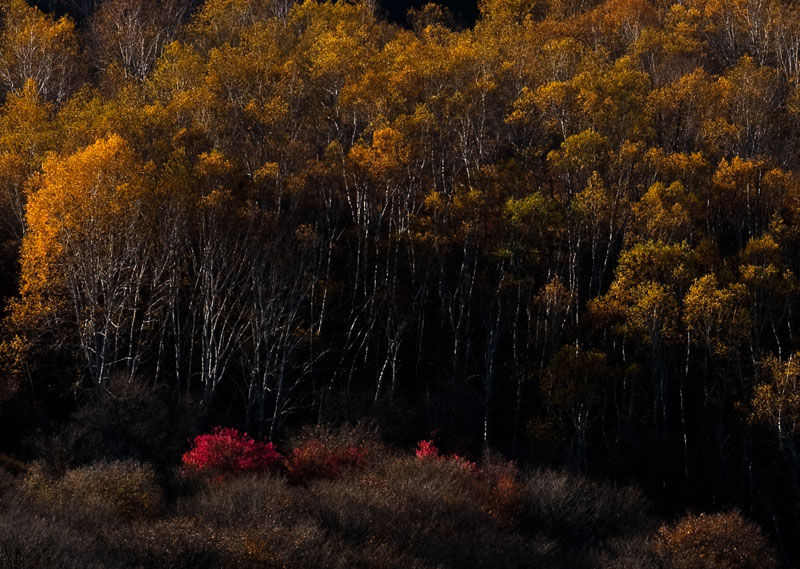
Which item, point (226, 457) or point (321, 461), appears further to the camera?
point (321, 461)

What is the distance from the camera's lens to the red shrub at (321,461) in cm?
2872

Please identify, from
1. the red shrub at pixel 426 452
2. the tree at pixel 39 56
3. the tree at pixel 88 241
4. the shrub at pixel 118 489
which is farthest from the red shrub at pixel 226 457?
the tree at pixel 39 56

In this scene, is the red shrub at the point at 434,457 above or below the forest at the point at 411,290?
below

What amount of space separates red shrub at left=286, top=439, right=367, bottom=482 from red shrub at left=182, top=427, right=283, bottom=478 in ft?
2.81

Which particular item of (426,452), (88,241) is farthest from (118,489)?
(88,241)

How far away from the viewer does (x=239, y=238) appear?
3600cm

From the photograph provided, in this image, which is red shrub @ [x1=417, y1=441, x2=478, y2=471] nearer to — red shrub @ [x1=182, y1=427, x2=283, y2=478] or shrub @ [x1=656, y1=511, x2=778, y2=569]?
red shrub @ [x1=182, y1=427, x2=283, y2=478]

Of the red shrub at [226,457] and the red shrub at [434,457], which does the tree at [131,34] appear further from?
the red shrub at [434,457]

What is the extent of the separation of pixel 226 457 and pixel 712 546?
630 inches

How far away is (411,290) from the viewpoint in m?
44.4

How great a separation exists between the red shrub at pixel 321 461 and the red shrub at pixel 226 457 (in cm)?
86

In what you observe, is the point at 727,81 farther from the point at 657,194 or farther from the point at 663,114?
the point at 657,194

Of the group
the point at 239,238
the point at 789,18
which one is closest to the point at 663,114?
the point at 789,18

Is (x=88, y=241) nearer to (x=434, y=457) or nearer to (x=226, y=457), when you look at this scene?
(x=226, y=457)
